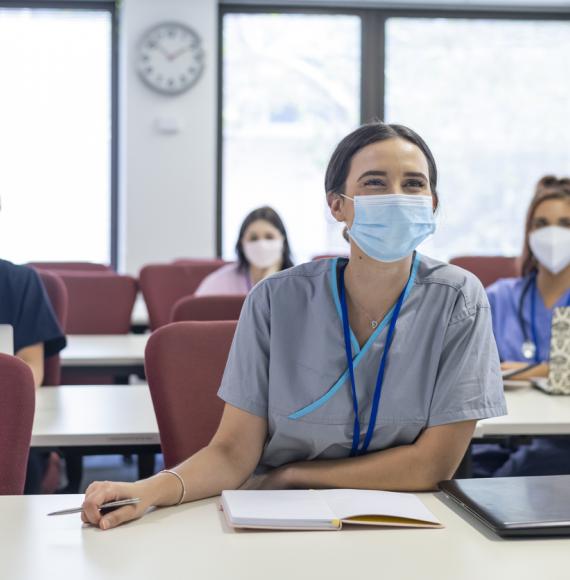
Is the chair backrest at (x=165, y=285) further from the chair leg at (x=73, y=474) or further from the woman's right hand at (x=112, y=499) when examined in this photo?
the woman's right hand at (x=112, y=499)

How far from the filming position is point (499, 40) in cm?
723

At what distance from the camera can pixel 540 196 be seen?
3.18 m

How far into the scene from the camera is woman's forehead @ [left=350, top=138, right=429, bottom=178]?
177 cm

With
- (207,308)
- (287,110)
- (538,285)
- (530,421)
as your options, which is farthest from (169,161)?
(530,421)

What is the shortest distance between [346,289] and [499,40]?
594 cm

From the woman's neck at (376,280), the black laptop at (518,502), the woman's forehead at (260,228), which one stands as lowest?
the black laptop at (518,502)

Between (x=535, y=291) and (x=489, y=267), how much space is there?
166cm

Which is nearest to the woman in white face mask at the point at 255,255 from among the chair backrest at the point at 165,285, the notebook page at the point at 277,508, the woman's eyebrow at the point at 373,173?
the chair backrest at the point at 165,285

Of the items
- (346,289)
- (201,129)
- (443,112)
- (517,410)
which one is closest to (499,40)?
(443,112)

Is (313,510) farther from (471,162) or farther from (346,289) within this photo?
(471,162)

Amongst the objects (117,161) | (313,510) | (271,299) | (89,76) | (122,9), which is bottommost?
(313,510)

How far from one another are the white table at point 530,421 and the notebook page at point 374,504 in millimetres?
725

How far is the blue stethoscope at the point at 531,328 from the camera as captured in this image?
3076 mm

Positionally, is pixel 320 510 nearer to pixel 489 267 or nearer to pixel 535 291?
pixel 535 291
